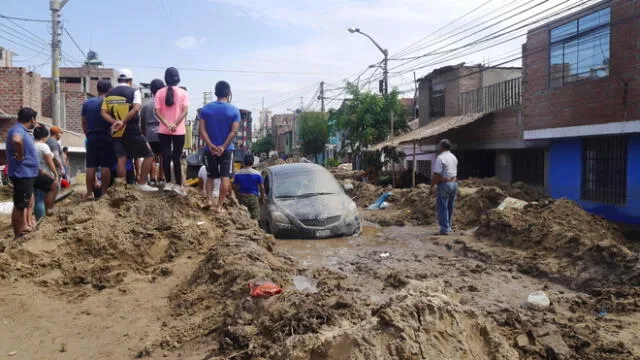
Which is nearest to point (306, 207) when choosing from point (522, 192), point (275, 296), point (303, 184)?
point (303, 184)

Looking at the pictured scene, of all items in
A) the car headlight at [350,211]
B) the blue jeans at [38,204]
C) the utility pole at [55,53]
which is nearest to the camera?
the blue jeans at [38,204]

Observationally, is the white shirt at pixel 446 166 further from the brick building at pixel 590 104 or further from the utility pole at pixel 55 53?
the utility pole at pixel 55 53

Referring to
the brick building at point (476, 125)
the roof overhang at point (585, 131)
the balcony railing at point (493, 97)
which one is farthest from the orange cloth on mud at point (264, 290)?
the balcony railing at point (493, 97)

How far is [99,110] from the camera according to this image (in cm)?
725

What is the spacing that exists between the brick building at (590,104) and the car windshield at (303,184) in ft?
25.3

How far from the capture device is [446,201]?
35.7 feet

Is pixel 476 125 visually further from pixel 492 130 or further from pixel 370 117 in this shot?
pixel 370 117

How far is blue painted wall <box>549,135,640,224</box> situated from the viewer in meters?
13.3

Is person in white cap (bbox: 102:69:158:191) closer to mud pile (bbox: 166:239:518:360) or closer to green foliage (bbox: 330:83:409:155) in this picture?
mud pile (bbox: 166:239:518:360)

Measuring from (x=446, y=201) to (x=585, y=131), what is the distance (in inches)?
251

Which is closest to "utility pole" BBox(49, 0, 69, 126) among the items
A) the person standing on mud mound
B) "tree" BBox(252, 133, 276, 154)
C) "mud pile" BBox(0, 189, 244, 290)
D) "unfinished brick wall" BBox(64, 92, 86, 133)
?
"mud pile" BBox(0, 189, 244, 290)

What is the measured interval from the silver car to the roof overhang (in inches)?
293

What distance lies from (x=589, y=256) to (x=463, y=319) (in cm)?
511

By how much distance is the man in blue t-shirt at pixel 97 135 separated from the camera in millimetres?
7293
